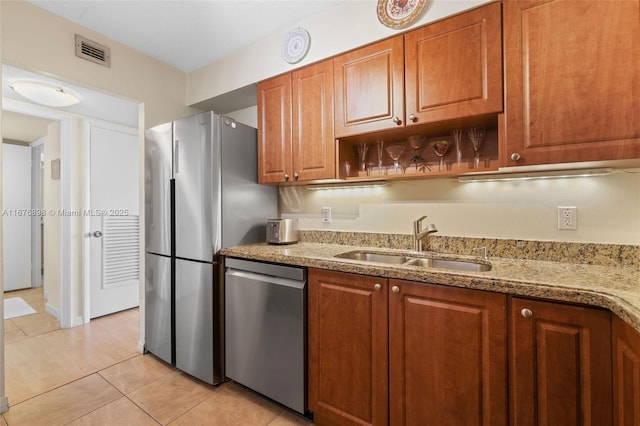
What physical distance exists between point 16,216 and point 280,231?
495 centimetres

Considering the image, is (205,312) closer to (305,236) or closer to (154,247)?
(154,247)

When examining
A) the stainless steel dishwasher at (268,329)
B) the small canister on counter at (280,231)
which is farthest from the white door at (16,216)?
the small canister on counter at (280,231)

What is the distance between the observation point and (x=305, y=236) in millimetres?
2402

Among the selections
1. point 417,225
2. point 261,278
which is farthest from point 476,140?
point 261,278

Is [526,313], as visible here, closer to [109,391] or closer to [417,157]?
[417,157]

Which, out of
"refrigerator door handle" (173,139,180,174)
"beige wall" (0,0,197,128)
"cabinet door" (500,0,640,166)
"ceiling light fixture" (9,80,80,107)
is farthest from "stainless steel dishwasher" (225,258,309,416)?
"ceiling light fixture" (9,80,80,107)

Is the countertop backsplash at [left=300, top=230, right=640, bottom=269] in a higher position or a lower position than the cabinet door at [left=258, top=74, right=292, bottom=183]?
lower

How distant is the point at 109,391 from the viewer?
75.1 inches

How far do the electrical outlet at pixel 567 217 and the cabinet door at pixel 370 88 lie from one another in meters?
0.97

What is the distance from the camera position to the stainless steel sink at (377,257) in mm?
1839

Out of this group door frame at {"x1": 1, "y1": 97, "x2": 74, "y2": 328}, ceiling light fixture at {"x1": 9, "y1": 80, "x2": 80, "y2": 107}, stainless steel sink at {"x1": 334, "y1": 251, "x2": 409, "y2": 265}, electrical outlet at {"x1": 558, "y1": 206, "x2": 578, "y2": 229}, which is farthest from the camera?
door frame at {"x1": 1, "y1": 97, "x2": 74, "y2": 328}

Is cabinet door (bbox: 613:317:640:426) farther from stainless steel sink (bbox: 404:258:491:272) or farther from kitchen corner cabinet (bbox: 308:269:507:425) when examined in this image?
stainless steel sink (bbox: 404:258:491:272)

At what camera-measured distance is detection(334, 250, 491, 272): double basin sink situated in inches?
63.3

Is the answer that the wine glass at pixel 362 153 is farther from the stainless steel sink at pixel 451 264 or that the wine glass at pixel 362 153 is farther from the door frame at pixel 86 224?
the door frame at pixel 86 224
